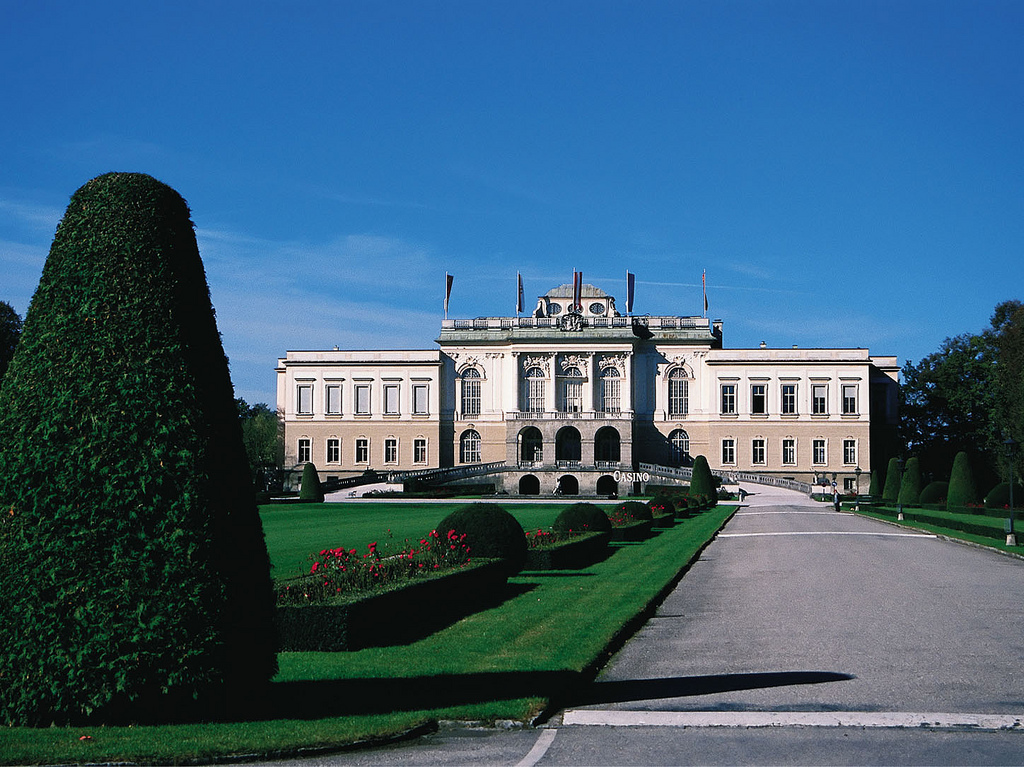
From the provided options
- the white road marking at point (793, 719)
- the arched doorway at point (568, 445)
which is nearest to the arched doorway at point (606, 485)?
the arched doorway at point (568, 445)

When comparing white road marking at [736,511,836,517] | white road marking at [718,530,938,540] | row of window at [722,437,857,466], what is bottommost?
white road marking at [736,511,836,517]

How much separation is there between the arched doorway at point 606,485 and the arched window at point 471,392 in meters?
14.5

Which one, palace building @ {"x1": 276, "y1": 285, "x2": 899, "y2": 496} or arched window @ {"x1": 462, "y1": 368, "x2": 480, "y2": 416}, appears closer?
palace building @ {"x1": 276, "y1": 285, "x2": 899, "y2": 496}

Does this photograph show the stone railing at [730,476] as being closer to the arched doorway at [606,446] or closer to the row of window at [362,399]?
the arched doorway at [606,446]

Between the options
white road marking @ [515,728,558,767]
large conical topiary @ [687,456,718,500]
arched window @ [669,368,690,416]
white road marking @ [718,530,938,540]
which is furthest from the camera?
arched window @ [669,368,690,416]

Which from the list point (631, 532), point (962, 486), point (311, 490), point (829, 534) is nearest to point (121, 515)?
point (631, 532)

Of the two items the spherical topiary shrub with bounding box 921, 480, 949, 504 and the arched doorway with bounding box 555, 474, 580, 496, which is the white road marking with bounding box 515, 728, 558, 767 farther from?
the arched doorway with bounding box 555, 474, 580, 496

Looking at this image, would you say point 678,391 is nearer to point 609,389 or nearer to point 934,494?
point 609,389

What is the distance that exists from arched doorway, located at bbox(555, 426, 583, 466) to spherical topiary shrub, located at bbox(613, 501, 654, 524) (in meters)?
49.1

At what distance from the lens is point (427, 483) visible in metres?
75.2

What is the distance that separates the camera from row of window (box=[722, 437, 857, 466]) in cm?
8300

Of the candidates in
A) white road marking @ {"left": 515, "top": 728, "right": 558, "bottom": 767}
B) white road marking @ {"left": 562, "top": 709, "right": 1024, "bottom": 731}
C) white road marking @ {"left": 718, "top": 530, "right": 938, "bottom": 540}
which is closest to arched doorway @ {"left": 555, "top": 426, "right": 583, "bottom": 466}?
white road marking @ {"left": 718, "top": 530, "right": 938, "bottom": 540}

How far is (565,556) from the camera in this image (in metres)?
21.5

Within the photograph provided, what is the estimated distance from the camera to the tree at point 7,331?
58.8 meters
